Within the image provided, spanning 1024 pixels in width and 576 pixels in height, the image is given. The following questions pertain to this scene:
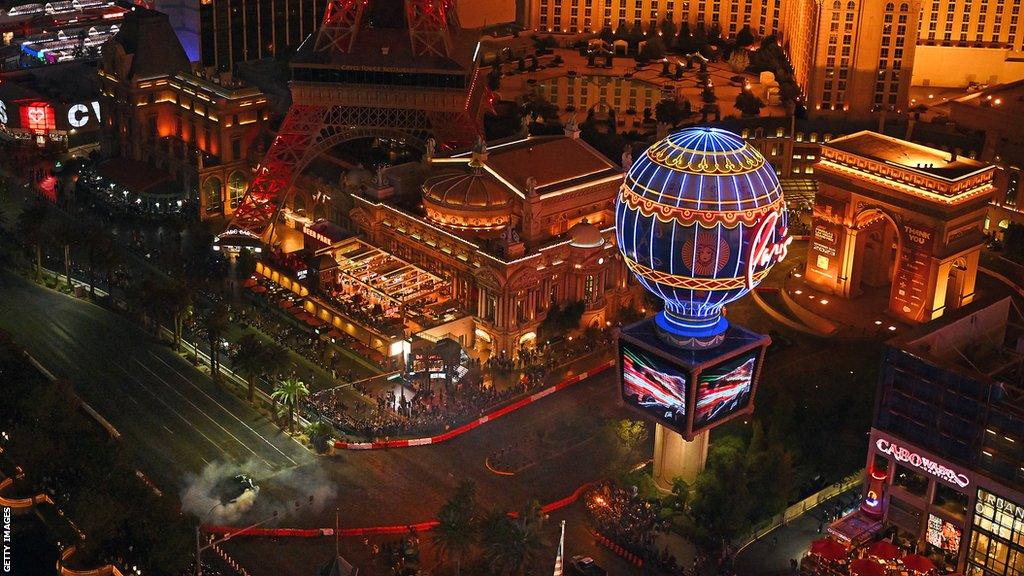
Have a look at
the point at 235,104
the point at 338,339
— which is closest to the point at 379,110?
the point at 235,104

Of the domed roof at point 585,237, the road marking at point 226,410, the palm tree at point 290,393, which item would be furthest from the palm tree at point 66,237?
the domed roof at point 585,237

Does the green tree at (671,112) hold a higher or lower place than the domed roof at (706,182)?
lower

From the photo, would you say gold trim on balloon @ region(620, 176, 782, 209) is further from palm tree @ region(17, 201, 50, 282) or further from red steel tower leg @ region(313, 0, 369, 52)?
palm tree @ region(17, 201, 50, 282)

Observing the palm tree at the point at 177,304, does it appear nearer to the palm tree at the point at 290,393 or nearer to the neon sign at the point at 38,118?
the palm tree at the point at 290,393

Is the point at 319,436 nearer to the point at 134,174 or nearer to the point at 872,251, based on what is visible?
the point at 872,251

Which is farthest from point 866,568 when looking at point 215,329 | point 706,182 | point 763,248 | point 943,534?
point 215,329

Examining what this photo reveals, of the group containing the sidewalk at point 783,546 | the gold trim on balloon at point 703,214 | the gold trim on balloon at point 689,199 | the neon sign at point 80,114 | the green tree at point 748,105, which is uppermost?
the gold trim on balloon at point 689,199
